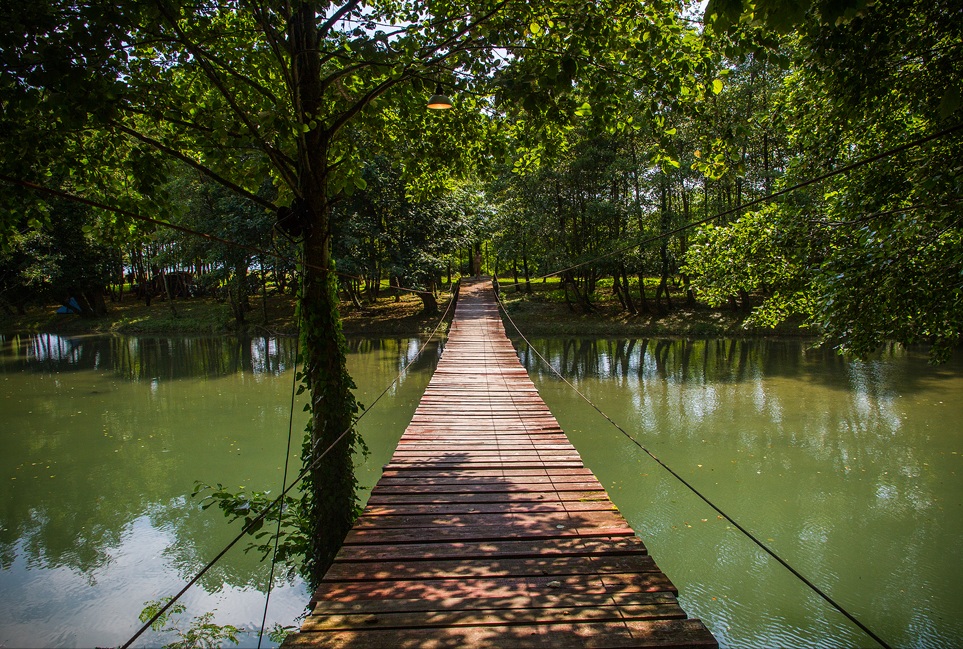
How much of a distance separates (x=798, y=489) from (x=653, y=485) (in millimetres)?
1210

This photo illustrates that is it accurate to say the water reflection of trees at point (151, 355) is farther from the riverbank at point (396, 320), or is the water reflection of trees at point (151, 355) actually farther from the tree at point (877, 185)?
the tree at point (877, 185)

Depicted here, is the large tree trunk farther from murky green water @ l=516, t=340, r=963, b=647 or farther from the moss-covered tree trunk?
murky green water @ l=516, t=340, r=963, b=647

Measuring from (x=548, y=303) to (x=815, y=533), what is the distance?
47.0 ft

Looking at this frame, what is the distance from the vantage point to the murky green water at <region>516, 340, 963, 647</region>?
329 cm

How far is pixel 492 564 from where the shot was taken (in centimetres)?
229

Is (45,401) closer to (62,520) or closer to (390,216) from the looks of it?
(62,520)

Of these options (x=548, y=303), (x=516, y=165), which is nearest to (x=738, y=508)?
(x=516, y=165)

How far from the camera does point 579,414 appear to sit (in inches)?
284

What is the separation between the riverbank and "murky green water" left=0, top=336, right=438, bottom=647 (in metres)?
5.44

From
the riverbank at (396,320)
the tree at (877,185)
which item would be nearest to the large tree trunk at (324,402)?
the tree at (877,185)

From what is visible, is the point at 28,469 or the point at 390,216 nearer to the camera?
the point at 28,469

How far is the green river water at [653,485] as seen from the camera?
337 centimetres

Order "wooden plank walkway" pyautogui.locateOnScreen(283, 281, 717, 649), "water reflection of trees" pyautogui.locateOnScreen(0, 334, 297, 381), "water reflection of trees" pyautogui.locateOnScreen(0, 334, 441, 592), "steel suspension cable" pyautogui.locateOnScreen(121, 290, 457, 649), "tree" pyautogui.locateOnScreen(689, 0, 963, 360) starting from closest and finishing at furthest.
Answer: "steel suspension cable" pyautogui.locateOnScreen(121, 290, 457, 649)
"wooden plank walkway" pyautogui.locateOnScreen(283, 281, 717, 649)
"tree" pyautogui.locateOnScreen(689, 0, 963, 360)
"water reflection of trees" pyautogui.locateOnScreen(0, 334, 441, 592)
"water reflection of trees" pyautogui.locateOnScreen(0, 334, 297, 381)

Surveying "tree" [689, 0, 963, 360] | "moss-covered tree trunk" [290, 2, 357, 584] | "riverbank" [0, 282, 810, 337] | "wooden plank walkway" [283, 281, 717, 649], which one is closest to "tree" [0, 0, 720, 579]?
"moss-covered tree trunk" [290, 2, 357, 584]
